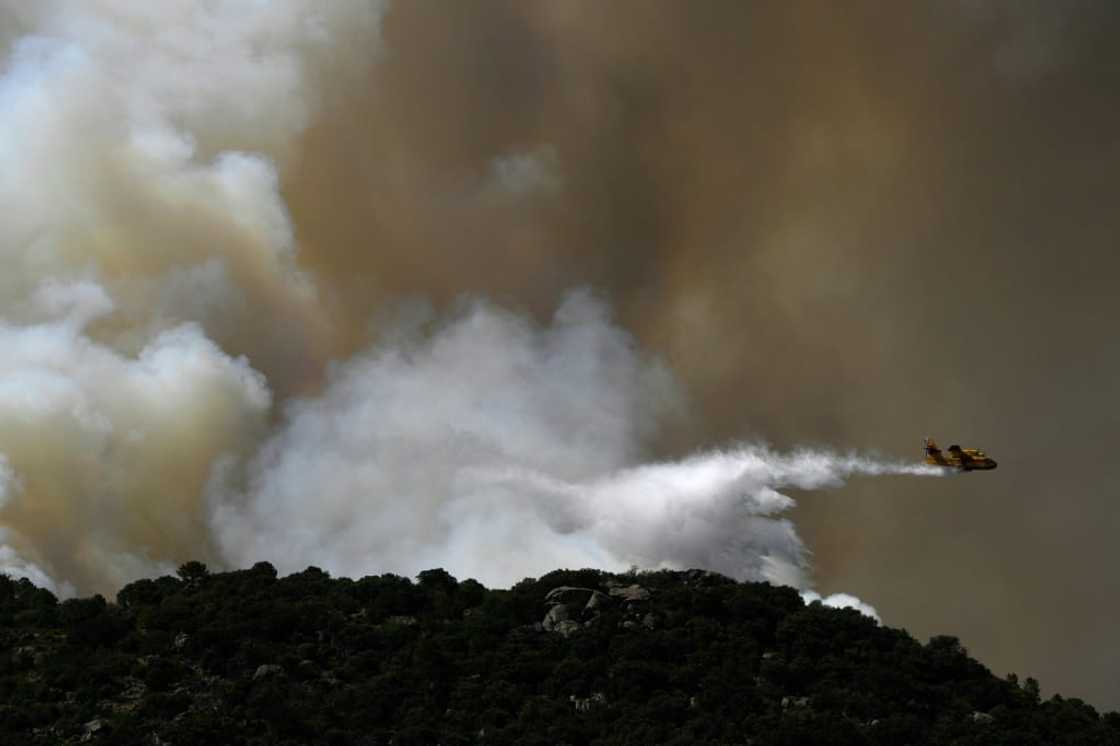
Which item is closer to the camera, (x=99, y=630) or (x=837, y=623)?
(x=99, y=630)

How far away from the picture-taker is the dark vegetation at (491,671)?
4370 inches

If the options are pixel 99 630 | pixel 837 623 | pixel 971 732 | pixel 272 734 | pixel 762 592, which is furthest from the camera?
pixel 762 592

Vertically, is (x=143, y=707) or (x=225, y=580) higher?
(x=225, y=580)

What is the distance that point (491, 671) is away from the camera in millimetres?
122938

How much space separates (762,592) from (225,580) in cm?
5580

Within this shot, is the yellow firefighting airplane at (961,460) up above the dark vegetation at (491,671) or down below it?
above

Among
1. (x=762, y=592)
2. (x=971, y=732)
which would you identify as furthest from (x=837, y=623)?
(x=971, y=732)

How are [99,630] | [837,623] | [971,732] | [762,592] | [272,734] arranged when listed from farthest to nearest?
[762,592]
[837,623]
[99,630]
[971,732]
[272,734]

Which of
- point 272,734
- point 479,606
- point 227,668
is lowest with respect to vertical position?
point 272,734

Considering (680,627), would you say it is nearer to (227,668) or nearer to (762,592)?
(762,592)

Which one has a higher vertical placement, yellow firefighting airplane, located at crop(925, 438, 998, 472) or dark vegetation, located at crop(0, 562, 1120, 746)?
yellow firefighting airplane, located at crop(925, 438, 998, 472)

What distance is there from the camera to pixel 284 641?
12875cm

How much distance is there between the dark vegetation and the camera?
364 feet

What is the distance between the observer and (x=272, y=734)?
10875cm
